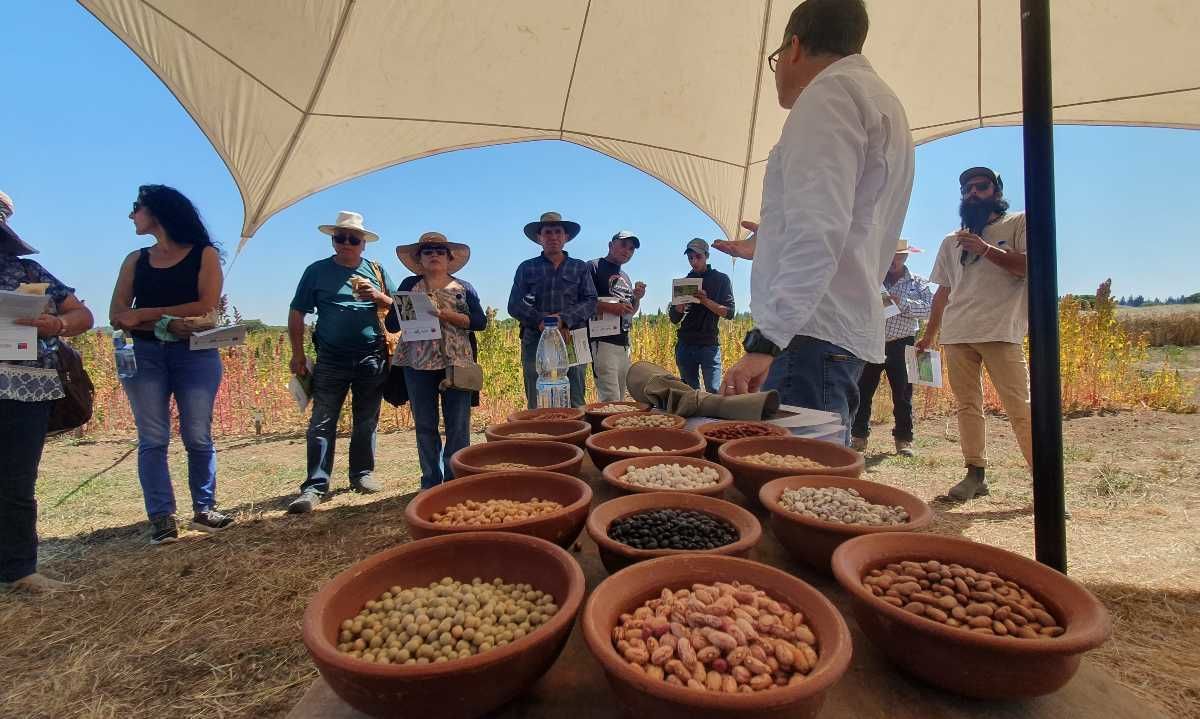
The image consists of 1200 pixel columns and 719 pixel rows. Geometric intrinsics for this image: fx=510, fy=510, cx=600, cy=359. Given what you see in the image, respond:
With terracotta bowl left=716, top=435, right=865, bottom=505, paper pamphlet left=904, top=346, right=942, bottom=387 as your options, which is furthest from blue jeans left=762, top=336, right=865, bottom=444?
paper pamphlet left=904, top=346, right=942, bottom=387

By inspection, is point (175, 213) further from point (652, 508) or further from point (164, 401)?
point (652, 508)

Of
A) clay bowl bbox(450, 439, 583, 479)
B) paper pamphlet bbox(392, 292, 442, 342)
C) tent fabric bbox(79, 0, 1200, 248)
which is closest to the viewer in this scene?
clay bowl bbox(450, 439, 583, 479)

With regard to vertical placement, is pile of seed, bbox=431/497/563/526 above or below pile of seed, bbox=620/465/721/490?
below

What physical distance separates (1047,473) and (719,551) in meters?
0.97

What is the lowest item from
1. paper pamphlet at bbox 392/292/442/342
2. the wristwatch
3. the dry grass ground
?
the dry grass ground

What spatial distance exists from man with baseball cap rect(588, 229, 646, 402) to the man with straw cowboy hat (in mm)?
1954

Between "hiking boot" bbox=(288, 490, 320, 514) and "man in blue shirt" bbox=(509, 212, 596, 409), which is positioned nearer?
"hiking boot" bbox=(288, 490, 320, 514)

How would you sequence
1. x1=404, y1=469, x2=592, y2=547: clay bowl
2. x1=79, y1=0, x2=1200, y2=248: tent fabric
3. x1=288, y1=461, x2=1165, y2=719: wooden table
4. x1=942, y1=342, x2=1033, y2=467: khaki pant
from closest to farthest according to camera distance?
x1=288, y1=461, x2=1165, y2=719: wooden table, x1=404, y1=469, x2=592, y2=547: clay bowl, x1=79, y1=0, x2=1200, y2=248: tent fabric, x1=942, y1=342, x2=1033, y2=467: khaki pant

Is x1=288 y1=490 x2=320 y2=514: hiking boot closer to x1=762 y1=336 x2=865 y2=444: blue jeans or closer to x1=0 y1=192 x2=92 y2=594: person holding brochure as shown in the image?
x1=0 y1=192 x2=92 y2=594: person holding brochure

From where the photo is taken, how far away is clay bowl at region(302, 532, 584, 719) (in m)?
0.62

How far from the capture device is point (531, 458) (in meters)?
1.76

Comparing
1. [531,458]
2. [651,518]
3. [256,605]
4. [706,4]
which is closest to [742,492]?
[651,518]

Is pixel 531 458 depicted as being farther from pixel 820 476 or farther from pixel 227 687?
pixel 227 687

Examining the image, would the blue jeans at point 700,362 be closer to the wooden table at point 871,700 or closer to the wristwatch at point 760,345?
the wristwatch at point 760,345
